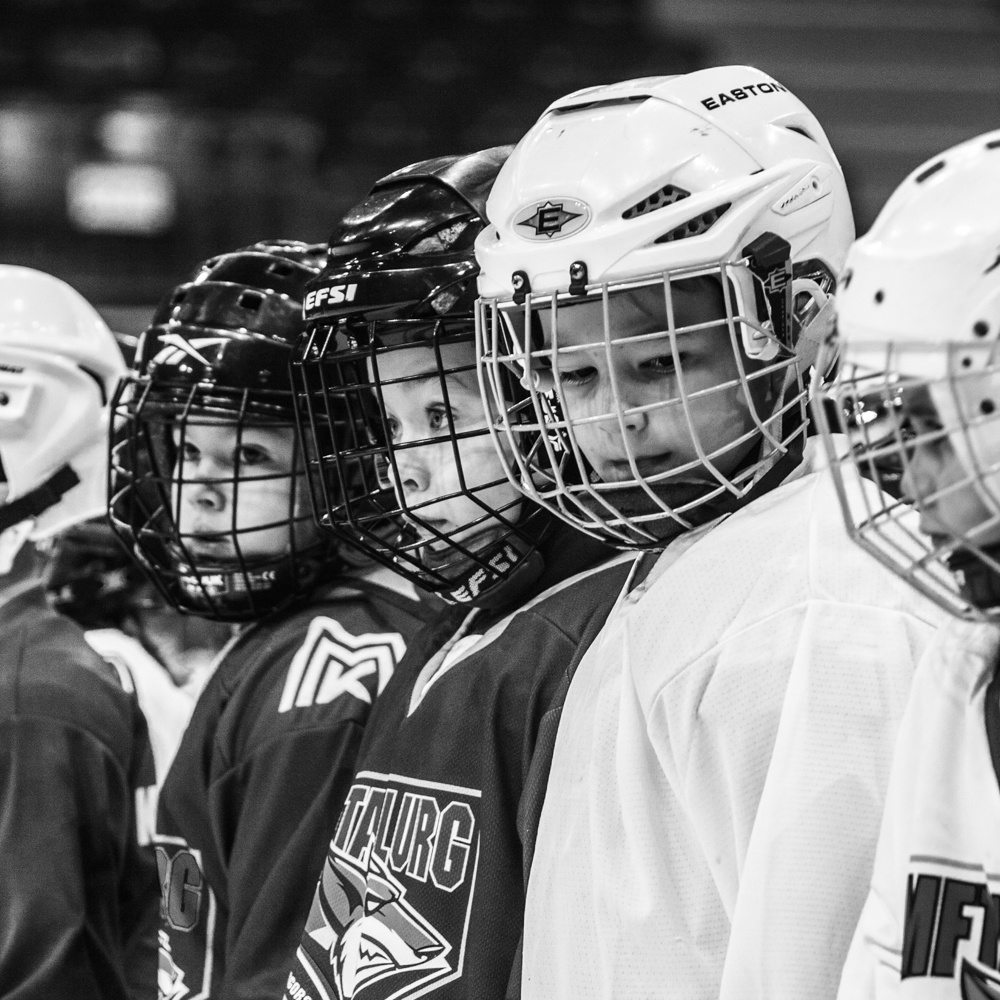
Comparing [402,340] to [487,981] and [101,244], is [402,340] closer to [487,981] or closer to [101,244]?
[487,981]

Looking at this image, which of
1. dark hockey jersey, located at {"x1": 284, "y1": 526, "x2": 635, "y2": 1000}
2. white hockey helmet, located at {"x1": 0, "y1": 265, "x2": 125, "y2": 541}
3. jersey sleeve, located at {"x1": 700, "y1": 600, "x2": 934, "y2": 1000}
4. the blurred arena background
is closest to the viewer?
jersey sleeve, located at {"x1": 700, "y1": 600, "x2": 934, "y2": 1000}

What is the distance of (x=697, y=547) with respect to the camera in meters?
1.27

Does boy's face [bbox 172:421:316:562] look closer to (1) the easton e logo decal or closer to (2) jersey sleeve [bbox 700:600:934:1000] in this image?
(1) the easton e logo decal

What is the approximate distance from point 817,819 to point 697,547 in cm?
28

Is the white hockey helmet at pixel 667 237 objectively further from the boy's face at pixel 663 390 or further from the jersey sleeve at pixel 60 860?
the jersey sleeve at pixel 60 860

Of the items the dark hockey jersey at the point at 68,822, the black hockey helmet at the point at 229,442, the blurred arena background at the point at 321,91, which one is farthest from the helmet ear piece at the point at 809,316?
the blurred arena background at the point at 321,91

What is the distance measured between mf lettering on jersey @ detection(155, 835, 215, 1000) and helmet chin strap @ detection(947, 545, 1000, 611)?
1185 millimetres

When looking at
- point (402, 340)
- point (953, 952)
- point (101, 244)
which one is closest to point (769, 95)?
point (402, 340)

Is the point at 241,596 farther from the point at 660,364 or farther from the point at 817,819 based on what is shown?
the point at 817,819

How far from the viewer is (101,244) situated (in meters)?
7.57

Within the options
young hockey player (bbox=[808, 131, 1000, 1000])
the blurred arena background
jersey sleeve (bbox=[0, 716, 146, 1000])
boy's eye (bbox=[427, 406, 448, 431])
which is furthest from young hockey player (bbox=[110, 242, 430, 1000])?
the blurred arena background

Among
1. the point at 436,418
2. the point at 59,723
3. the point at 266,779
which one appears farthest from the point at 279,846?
the point at 436,418

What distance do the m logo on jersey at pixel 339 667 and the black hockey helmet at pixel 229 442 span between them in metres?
0.12

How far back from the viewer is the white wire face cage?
4.28 feet
